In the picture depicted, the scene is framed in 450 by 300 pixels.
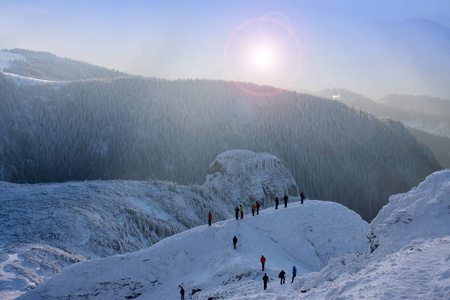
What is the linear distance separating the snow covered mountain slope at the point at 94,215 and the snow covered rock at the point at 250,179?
22 centimetres

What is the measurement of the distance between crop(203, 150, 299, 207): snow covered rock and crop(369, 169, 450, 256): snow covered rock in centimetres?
5454

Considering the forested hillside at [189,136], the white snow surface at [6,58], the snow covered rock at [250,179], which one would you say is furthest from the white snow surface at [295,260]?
the white snow surface at [6,58]

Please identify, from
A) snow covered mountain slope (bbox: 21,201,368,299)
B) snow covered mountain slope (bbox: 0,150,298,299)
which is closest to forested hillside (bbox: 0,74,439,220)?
snow covered mountain slope (bbox: 0,150,298,299)

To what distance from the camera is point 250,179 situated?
76062mm

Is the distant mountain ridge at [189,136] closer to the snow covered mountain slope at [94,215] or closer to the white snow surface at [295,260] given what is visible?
the snow covered mountain slope at [94,215]

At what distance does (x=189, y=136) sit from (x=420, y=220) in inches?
4567

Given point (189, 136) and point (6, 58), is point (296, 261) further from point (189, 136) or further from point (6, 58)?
point (6, 58)

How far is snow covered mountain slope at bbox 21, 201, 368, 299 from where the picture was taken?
23.5m

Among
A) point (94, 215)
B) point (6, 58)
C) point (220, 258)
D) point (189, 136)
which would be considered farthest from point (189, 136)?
point (6, 58)

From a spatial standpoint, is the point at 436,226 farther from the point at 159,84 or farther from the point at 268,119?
the point at 159,84

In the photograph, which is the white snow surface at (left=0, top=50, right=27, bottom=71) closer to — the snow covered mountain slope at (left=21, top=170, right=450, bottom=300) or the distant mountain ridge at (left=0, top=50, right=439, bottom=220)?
the distant mountain ridge at (left=0, top=50, right=439, bottom=220)

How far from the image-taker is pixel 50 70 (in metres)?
194

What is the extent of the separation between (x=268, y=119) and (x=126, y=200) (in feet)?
323

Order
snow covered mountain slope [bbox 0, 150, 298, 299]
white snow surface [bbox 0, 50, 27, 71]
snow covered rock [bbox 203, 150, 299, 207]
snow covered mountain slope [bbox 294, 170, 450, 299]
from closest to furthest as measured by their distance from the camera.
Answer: snow covered mountain slope [bbox 294, 170, 450, 299], snow covered mountain slope [bbox 0, 150, 298, 299], snow covered rock [bbox 203, 150, 299, 207], white snow surface [bbox 0, 50, 27, 71]
